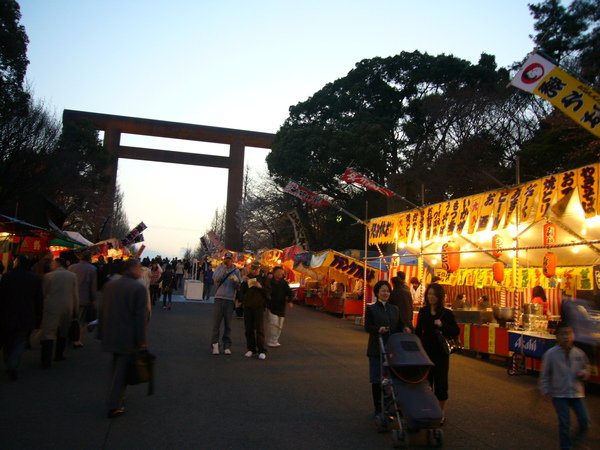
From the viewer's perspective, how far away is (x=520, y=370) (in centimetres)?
929

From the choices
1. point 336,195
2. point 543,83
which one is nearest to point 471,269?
point 543,83

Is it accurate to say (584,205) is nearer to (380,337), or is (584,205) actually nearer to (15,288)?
(380,337)

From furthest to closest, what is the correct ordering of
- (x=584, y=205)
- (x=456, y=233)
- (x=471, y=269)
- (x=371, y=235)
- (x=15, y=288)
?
(x=371, y=235) < (x=471, y=269) < (x=456, y=233) < (x=584, y=205) < (x=15, y=288)

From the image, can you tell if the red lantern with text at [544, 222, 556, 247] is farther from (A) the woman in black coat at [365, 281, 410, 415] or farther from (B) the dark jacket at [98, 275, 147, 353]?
(B) the dark jacket at [98, 275, 147, 353]

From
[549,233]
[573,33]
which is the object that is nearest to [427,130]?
[573,33]

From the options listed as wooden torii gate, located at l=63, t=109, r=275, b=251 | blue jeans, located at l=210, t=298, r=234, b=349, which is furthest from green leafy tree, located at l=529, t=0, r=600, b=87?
wooden torii gate, located at l=63, t=109, r=275, b=251

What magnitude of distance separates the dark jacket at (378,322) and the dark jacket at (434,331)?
0.27 metres

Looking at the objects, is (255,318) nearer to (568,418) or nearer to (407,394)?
(407,394)

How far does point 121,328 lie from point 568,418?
4.41 m

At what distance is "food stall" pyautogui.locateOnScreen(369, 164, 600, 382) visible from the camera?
→ 915 cm

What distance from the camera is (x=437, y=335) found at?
18.6 feet

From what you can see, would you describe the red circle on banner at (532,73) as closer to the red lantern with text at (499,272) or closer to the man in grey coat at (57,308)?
the red lantern with text at (499,272)

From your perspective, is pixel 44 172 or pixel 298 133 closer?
pixel 44 172

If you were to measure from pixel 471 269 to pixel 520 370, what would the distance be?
744 centimetres
